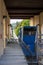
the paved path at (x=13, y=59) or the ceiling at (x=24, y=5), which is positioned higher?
the ceiling at (x=24, y=5)

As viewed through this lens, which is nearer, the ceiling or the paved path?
the paved path

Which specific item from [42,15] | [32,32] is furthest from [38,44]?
[42,15]

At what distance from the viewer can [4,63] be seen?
10227 millimetres

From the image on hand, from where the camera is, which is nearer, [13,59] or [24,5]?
[13,59]

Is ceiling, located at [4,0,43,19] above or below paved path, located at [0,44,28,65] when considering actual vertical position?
above

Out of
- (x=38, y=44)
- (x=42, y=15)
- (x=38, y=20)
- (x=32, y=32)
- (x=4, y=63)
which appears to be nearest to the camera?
(x=4, y=63)

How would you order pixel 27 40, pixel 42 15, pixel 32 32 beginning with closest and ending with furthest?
pixel 27 40
pixel 32 32
pixel 42 15

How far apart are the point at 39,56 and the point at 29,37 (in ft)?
18.6

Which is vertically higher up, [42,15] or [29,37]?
[42,15]

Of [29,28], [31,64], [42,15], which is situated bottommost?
[31,64]

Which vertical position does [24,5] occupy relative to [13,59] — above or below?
above

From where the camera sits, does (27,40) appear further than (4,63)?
Yes

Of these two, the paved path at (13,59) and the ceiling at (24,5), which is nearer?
the paved path at (13,59)

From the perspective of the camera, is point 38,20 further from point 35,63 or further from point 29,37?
point 35,63
